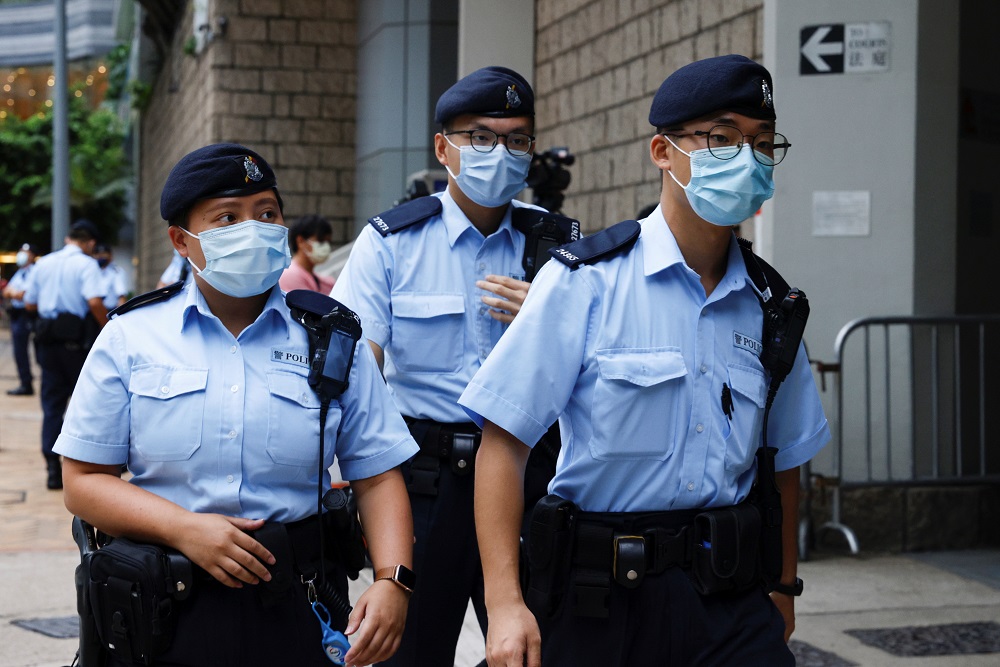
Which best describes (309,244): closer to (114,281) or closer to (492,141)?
(492,141)

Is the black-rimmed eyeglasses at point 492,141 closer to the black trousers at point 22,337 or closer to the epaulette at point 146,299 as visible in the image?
the epaulette at point 146,299

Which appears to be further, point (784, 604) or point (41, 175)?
point (41, 175)

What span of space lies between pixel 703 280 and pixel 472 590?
1411mm

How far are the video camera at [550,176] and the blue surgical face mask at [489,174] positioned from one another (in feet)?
5.64

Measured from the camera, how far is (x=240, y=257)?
274 centimetres

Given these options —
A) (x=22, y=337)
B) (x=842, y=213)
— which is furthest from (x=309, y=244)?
(x=22, y=337)

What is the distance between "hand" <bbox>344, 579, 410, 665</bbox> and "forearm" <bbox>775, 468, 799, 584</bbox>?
0.87 m

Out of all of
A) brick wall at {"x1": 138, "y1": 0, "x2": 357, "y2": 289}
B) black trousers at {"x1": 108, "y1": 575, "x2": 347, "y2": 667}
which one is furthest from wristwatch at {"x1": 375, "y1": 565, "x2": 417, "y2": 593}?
brick wall at {"x1": 138, "y1": 0, "x2": 357, "y2": 289}

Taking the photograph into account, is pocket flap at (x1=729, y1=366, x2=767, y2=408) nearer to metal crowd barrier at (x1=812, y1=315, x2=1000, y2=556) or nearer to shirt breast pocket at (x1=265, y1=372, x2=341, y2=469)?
shirt breast pocket at (x1=265, y1=372, x2=341, y2=469)

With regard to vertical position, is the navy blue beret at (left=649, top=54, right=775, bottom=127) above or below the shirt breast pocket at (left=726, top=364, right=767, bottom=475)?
above

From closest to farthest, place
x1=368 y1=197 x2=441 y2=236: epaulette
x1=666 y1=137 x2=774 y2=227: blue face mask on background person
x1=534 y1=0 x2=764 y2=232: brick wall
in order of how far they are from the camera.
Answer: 1. x1=666 y1=137 x2=774 y2=227: blue face mask on background person
2. x1=368 y1=197 x2=441 y2=236: epaulette
3. x1=534 y1=0 x2=764 y2=232: brick wall

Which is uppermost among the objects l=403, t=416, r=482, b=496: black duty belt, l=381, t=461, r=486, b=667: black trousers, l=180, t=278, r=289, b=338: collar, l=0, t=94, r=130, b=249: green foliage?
l=0, t=94, r=130, b=249: green foliage

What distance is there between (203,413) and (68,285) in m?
8.68

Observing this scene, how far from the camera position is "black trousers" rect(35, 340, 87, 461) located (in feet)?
33.5
